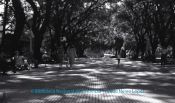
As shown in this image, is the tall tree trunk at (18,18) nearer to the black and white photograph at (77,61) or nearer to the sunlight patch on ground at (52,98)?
the black and white photograph at (77,61)

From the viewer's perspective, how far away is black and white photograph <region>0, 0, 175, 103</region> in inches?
536

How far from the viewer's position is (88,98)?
12281 mm

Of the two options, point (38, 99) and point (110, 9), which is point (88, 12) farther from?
point (38, 99)

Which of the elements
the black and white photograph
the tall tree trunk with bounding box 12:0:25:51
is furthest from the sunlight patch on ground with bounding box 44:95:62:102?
the tall tree trunk with bounding box 12:0:25:51

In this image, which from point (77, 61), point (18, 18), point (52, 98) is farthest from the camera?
point (77, 61)

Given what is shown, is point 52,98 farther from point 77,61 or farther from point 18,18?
point 77,61

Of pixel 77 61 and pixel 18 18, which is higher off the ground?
pixel 18 18

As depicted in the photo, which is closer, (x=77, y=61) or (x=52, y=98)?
(x=52, y=98)

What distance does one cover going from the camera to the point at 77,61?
181ft

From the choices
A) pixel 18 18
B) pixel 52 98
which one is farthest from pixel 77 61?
pixel 52 98

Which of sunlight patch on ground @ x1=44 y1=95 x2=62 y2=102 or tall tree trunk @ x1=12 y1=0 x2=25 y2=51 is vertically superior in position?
tall tree trunk @ x1=12 y1=0 x2=25 y2=51

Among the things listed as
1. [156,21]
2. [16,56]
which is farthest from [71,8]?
[16,56]

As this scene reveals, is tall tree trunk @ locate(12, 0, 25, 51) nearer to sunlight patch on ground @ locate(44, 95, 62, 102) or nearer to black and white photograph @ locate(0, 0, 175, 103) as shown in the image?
black and white photograph @ locate(0, 0, 175, 103)

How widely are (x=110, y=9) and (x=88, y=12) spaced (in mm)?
3260
